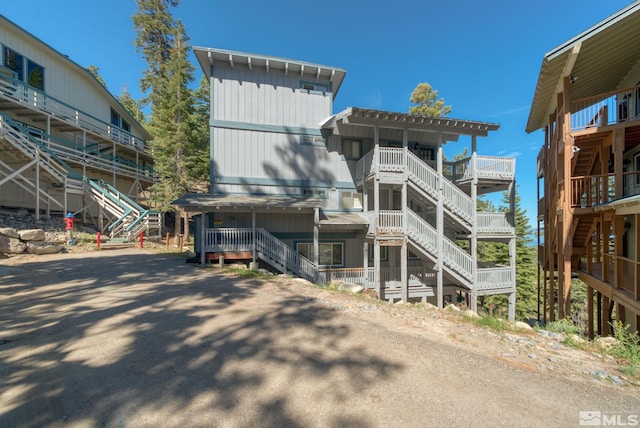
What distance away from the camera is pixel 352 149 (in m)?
14.6

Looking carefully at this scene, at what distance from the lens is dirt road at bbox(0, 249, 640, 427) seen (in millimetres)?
2730

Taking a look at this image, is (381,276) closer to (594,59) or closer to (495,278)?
(495,278)

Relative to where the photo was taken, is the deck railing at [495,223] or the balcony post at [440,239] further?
the deck railing at [495,223]

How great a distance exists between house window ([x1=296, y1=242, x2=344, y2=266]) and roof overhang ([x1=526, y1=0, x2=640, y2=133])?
11.8 metres

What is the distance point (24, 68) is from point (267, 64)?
17.4 m

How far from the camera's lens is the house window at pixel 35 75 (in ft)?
54.9

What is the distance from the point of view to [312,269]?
11656mm

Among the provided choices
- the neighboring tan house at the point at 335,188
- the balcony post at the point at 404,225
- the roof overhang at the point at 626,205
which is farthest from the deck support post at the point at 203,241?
the roof overhang at the point at 626,205

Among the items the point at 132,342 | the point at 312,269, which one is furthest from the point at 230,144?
the point at 132,342

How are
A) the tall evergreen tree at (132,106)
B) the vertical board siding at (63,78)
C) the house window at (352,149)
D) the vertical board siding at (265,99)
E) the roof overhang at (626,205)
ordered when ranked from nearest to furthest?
the roof overhang at (626,205)
the vertical board siding at (265,99)
the house window at (352,149)
the vertical board siding at (63,78)
the tall evergreen tree at (132,106)

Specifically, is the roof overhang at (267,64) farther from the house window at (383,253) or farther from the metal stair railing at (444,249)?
the house window at (383,253)

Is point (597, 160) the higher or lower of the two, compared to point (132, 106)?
lower

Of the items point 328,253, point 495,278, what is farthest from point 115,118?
point 495,278

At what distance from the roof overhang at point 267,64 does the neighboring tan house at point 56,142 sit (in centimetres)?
1166
